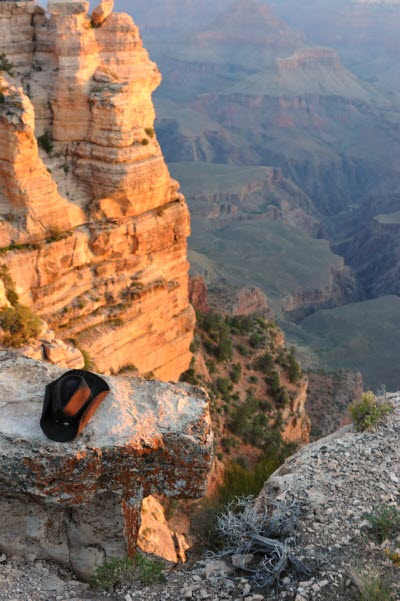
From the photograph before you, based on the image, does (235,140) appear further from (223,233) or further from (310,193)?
(223,233)

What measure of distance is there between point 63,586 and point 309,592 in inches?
115

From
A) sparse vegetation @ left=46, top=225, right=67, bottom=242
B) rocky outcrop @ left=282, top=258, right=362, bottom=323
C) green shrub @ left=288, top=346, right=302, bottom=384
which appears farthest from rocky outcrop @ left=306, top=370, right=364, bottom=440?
rocky outcrop @ left=282, top=258, right=362, bottom=323

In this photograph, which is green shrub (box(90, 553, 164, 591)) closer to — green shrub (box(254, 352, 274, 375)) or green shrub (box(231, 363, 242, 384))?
green shrub (box(231, 363, 242, 384))

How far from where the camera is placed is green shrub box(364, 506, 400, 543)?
7355 mm

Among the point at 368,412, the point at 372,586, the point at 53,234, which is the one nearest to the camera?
the point at 372,586

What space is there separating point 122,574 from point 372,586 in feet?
9.64

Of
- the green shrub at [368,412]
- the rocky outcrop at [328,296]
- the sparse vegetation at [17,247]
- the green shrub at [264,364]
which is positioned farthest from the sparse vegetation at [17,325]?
the rocky outcrop at [328,296]

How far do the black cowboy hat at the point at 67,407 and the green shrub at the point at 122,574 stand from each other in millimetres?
1780

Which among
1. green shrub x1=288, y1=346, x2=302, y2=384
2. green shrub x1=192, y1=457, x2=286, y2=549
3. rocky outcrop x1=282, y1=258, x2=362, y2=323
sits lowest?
rocky outcrop x1=282, y1=258, x2=362, y2=323

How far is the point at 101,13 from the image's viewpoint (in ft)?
55.1

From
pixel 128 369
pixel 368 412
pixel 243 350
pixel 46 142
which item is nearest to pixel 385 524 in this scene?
pixel 368 412

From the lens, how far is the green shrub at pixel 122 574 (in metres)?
7.04

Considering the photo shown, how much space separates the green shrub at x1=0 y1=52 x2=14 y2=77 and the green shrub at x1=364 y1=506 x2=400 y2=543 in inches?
599

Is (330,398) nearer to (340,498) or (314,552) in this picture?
(340,498)
